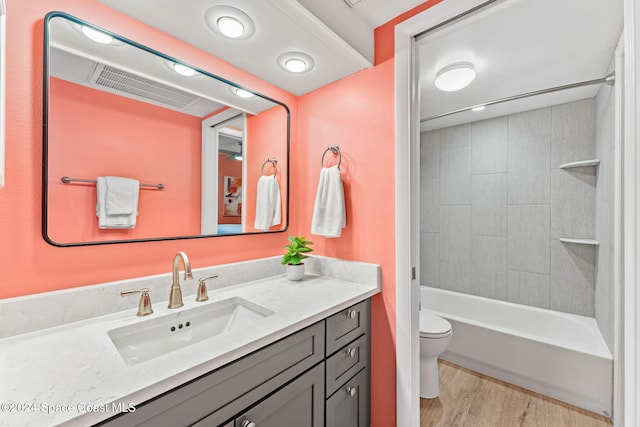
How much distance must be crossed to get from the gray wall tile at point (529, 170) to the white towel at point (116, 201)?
2974mm

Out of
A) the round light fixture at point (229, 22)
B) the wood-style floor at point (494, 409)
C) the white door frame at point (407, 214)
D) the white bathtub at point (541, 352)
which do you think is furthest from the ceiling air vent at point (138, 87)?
the white bathtub at point (541, 352)

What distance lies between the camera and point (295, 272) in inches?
59.9

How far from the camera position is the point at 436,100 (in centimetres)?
232

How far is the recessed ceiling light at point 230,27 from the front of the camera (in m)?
1.13

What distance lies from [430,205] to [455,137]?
0.78 m

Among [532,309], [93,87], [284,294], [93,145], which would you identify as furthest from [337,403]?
[532,309]

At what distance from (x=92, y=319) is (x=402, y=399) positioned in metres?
1.39

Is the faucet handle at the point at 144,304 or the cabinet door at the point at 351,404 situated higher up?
the faucet handle at the point at 144,304

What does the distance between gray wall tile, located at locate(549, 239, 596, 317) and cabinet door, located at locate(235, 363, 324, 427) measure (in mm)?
2408

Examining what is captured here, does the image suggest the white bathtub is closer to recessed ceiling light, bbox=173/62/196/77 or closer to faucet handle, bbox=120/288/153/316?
faucet handle, bbox=120/288/153/316

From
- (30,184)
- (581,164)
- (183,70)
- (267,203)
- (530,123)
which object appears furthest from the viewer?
(530,123)

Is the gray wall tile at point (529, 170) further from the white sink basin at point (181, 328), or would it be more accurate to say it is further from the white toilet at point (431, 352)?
the white sink basin at point (181, 328)

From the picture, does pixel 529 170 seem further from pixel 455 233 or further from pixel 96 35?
pixel 96 35

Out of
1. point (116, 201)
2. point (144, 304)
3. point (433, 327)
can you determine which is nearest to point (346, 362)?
point (144, 304)
